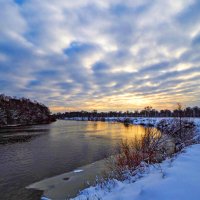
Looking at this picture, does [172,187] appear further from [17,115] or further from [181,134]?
[17,115]

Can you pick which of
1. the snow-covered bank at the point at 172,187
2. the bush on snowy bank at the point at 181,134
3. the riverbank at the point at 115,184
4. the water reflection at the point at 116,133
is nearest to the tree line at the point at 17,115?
the water reflection at the point at 116,133

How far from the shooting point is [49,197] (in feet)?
47.5

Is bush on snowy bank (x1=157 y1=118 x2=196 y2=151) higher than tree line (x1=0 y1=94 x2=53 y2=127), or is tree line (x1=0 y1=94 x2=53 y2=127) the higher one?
tree line (x1=0 y1=94 x2=53 y2=127)

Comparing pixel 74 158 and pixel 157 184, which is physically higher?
pixel 157 184

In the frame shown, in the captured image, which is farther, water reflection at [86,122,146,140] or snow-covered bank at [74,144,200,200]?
water reflection at [86,122,146,140]

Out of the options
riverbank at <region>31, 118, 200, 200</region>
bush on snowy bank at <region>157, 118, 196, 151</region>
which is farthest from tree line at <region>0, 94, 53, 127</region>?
riverbank at <region>31, 118, 200, 200</region>

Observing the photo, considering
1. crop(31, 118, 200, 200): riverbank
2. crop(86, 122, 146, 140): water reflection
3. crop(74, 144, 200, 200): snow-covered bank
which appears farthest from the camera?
crop(86, 122, 146, 140): water reflection

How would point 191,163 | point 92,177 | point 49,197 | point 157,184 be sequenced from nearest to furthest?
point 157,184
point 191,163
point 49,197
point 92,177

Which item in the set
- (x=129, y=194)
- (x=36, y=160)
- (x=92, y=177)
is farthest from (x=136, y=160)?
(x=36, y=160)

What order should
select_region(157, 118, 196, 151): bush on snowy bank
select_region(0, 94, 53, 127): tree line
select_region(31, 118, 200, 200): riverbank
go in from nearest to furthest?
1. select_region(31, 118, 200, 200): riverbank
2. select_region(157, 118, 196, 151): bush on snowy bank
3. select_region(0, 94, 53, 127): tree line

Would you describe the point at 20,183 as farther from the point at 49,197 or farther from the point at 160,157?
the point at 160,157

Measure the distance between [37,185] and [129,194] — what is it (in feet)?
36.7

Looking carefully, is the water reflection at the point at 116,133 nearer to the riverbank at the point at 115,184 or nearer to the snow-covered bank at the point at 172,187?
the riverbank at the point at 115,184

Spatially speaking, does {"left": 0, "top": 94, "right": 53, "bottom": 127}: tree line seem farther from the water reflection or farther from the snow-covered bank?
the snow-covered bank
